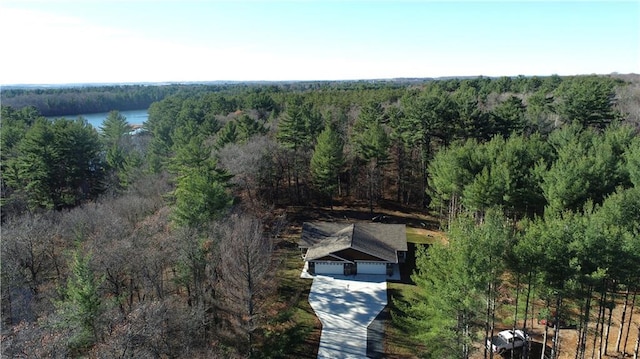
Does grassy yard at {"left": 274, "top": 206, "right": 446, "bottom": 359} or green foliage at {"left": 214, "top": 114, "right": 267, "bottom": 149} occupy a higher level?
green foliage at {"left": 214, "top": 114, "right": 267, "bottom": 149}

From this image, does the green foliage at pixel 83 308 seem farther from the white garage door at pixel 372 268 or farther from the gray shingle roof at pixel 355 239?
the white garage door at pixel 372 268

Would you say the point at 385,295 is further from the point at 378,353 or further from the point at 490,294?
the point at 490,294

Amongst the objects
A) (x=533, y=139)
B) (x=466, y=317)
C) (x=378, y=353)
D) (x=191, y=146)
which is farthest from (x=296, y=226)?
(x=466, y=317)

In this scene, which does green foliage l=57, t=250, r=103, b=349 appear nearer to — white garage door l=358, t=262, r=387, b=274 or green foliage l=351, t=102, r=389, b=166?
white garage door l=358, t=262, r=387, b=274

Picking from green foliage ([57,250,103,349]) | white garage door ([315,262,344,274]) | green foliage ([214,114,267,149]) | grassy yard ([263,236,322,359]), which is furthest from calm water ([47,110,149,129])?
green foliage ([57,250,103,349])

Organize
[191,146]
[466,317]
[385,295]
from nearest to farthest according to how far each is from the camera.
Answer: [466,317]
[385,295]
[191,146]

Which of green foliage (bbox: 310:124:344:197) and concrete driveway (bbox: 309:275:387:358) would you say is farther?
green foliage (bbox: 310:124:344:197)

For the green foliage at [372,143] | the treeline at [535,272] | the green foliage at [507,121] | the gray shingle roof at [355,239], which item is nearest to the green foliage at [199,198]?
the gray shingle roof at [355,239]
